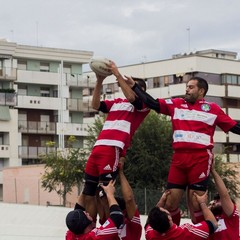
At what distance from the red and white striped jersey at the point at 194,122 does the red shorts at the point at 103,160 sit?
73 centimetres

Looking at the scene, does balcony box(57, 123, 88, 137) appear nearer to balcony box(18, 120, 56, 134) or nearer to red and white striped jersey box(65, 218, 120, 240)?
balcony box(18, 120, 56, 134)

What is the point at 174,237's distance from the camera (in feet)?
Result: 25.9

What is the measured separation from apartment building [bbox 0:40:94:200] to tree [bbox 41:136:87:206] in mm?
14508

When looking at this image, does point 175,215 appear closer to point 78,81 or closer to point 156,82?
point 78,81

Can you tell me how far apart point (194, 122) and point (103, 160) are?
3.81ft

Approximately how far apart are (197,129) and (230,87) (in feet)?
190

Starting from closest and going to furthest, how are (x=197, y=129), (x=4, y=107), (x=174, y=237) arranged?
(x=174, y=237) → (x=197, y=129) → (x=4, y=107)

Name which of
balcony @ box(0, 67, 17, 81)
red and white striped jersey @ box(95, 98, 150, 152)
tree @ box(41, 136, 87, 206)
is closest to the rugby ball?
red and white striped jersey @ box(95, 98, 150, 152)

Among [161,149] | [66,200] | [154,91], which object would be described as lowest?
[66,200]

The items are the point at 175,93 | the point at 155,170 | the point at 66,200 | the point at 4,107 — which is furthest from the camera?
the point at 175,93

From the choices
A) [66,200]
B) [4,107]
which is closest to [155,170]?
[66,200]

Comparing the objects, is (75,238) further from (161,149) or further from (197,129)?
(161,149)

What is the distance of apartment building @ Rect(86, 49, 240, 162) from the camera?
210 ft

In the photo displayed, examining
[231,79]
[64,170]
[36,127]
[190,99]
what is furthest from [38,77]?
[190,99]
